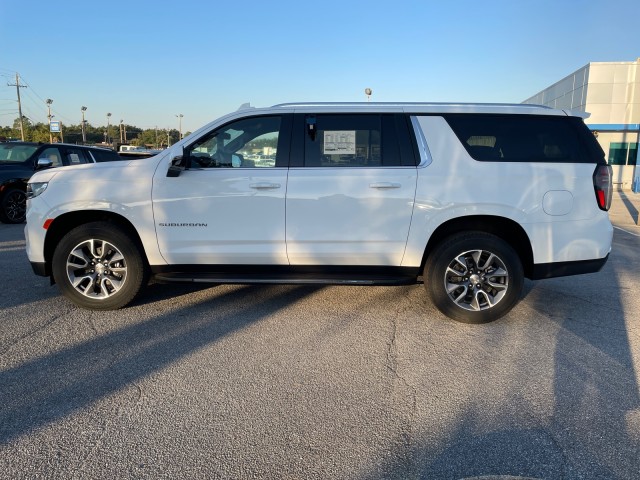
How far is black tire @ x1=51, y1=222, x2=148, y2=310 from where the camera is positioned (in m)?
4.57

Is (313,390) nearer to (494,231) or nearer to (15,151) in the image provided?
(494,231)

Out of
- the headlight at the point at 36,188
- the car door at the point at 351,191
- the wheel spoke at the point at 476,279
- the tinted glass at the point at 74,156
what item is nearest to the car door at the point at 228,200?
the car door at the point at 351,191

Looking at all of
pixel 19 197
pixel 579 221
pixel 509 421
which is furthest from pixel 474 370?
pixel 19 197

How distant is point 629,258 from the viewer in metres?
7.84

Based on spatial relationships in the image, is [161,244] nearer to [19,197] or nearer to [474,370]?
[474,370]

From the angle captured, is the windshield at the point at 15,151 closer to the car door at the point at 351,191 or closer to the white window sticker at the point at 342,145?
the car door at the point at 351,191

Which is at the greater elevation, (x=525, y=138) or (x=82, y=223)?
(x=525, y=138)

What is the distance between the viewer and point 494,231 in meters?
4.61

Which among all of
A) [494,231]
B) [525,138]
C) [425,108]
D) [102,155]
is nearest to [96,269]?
[425,108]

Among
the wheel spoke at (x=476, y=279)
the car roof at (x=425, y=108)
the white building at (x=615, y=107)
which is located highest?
the white building at (x=615, y=107)

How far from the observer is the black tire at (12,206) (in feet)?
34.1

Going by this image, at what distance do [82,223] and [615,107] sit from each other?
30.5 meters

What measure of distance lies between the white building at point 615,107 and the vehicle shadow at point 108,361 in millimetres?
27554

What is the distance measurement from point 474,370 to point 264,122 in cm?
292
